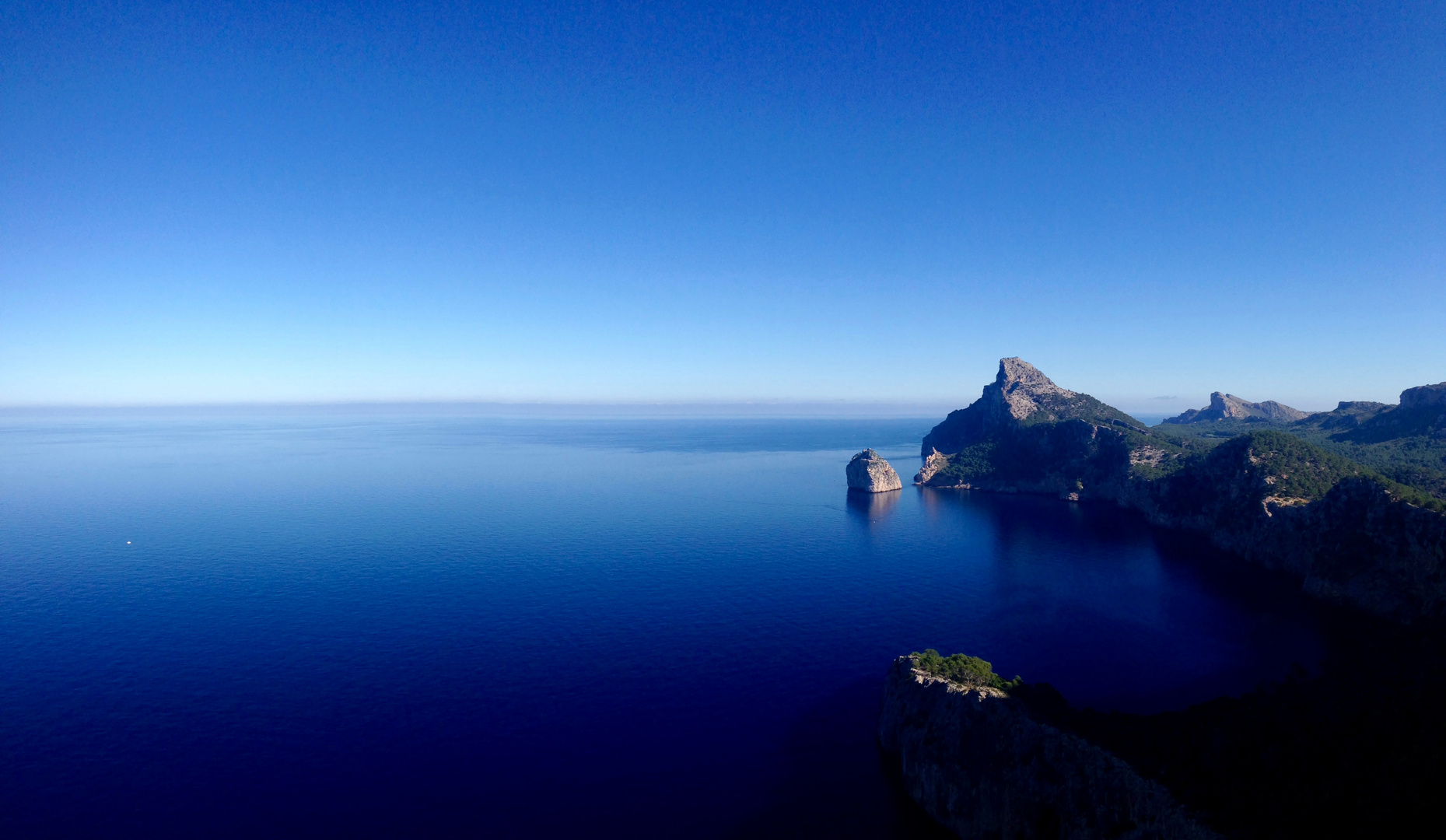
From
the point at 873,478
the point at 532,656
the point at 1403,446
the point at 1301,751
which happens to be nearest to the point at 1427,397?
the point at 1403,446

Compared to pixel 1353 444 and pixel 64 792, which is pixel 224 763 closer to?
pixel 64 792

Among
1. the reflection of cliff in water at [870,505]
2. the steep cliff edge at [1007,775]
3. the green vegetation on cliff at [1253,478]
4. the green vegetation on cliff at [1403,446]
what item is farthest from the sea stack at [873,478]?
the steep cliff edge at [1007,775]

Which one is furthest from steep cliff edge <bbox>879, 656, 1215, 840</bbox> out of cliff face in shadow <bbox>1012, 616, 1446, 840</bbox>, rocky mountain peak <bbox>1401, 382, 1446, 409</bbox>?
rocky mountain peak <bbox>1401, 382, 1446, 409</bbox>

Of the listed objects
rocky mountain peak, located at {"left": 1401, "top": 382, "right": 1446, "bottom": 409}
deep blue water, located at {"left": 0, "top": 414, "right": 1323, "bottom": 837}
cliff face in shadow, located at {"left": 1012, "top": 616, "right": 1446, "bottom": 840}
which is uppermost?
rocky mountain peak, located at {"left": 1401, "top": 382, "right": 1446, "bottom": 409}

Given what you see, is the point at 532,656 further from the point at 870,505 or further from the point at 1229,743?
the point at 870,505

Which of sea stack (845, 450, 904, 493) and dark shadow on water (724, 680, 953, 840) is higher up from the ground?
sea stack (845, 450, 904, 493)

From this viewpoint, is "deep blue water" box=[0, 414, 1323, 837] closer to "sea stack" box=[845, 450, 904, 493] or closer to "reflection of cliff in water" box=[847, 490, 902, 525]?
"reflection of cliff in water" box=[847, 490, 902, 525]

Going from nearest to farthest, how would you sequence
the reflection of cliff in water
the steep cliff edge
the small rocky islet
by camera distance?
the small rocky islet, the steep cliff edge, the reflection of cliff in water
